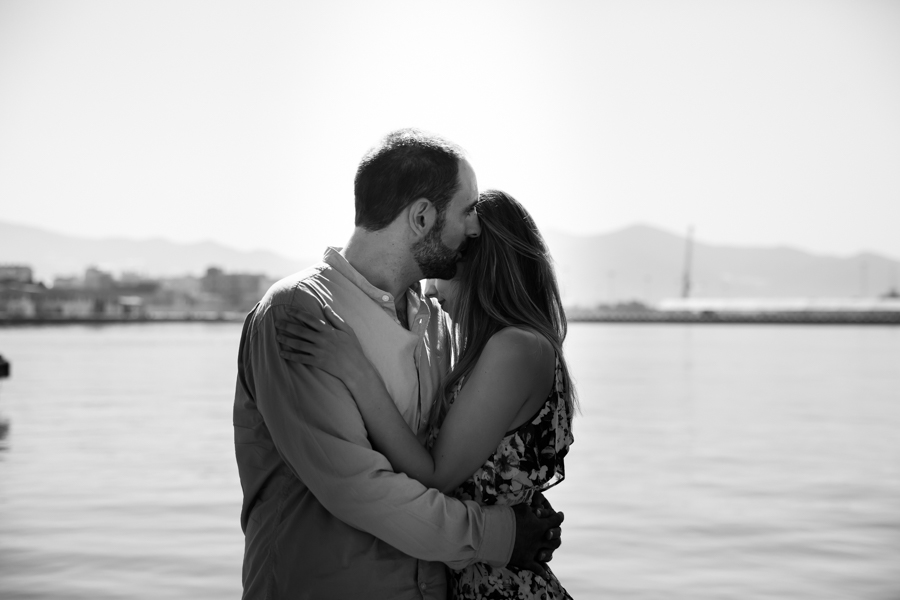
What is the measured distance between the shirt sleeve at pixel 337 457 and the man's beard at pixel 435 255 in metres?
0.35

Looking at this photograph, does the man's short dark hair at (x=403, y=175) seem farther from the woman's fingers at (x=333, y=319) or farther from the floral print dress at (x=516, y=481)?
the floral print dress at (x=516, y=481)

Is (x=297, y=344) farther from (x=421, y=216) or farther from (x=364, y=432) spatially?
Result: (x=421, y=216)

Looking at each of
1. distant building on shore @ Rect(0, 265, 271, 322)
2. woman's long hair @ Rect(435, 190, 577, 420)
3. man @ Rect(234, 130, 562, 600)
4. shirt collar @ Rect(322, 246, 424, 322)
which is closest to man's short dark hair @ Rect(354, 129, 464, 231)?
man @ Rect(234, 130, 562, 600)

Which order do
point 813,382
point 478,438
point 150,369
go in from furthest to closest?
point 150,369
point 813,382
point 478,438

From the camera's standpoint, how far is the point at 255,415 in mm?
2312

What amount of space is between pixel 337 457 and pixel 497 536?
48cm

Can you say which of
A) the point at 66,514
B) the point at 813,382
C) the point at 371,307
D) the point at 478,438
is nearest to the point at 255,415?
the point at 371,307

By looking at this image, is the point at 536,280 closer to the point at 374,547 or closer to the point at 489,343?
the point at 489,343

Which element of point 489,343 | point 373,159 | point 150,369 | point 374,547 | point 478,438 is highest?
point 373,159

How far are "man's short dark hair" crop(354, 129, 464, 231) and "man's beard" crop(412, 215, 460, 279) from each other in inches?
2.3

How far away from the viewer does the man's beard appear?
245cm

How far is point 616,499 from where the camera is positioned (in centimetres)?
814

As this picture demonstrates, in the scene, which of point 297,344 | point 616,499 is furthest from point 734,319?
point 297,344

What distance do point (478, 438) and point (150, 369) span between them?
27.2 metres
